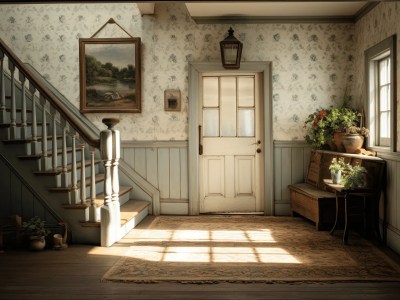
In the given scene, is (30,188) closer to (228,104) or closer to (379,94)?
(228,104)

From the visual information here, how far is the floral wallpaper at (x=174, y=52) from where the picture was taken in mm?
7062

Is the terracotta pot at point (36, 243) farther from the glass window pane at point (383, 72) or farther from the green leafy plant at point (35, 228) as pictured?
the glass window pane at point (383, 72)

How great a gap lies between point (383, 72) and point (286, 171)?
6.56ft

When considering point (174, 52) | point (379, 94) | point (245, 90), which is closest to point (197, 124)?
point (245, 90)

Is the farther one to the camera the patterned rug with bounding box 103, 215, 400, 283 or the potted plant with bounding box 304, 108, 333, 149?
the potted plant with bounding box 304, 108, 333, 149

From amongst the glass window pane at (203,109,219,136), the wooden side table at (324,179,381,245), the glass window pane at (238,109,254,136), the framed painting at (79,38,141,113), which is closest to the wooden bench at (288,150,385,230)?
the wooden side table at (324,179,381,245)

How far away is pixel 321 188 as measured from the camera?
6410 millimetres

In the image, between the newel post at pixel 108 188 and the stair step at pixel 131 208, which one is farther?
the stair step at pixel 131 208

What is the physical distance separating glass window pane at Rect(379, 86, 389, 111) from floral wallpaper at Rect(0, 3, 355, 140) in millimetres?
1089

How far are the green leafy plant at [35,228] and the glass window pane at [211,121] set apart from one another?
2.98 m

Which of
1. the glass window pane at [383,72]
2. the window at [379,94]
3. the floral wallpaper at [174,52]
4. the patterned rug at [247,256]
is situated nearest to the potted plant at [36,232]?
the patterned rug at [247,256]

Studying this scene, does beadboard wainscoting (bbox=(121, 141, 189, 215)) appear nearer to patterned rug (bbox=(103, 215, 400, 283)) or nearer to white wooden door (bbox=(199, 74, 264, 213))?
white wooden door (bbox=(199, 74, 264, 213))

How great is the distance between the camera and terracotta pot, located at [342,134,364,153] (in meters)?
6.01

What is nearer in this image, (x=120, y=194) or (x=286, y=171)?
(x=120, y=194)
